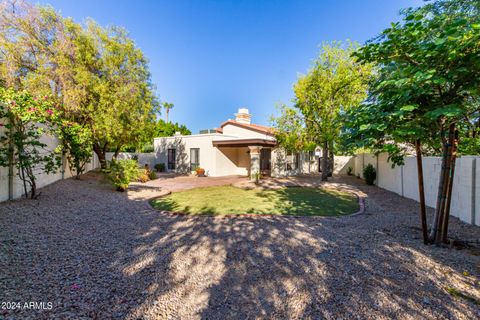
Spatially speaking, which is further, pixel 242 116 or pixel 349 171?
pixel 242 116

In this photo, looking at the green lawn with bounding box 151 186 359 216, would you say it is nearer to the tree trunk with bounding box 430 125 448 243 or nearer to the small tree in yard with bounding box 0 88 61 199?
the tree trunk with bounding box 430 125 448 243

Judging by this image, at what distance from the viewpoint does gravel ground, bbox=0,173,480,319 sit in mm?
2385

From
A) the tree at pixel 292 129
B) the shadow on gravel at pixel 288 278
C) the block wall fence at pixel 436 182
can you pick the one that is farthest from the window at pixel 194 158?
the shadow on gravel at pixel 288 278

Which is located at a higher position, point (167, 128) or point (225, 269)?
point (167, 128)

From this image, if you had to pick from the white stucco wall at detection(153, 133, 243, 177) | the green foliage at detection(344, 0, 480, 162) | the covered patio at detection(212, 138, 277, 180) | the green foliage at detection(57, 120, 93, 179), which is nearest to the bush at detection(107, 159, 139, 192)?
the green foliage at detection(57, 120, 93, 179)

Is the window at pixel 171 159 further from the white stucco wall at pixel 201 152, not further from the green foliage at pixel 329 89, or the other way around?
the green foliage at pixel 329 89

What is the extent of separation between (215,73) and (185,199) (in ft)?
58.2

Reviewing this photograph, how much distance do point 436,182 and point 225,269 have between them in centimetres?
748

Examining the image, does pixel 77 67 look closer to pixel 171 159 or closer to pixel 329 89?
pixel 171 159

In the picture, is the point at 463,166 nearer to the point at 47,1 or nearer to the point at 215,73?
the point at 47,1

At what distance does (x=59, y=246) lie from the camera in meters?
3.68

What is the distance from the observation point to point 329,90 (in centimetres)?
1338

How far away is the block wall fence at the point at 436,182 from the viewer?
5215 mm

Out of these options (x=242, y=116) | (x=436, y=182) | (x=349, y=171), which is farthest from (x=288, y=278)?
(x=349, y=171)
